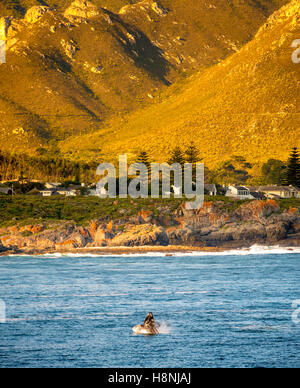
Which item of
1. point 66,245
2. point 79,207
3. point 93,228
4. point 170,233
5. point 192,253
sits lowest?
point 192,253

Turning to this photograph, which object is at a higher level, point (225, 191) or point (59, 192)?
point (225, 191)

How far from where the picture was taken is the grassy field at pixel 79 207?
105000 mm

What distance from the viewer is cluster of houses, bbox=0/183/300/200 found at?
4820 inches

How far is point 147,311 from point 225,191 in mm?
83914

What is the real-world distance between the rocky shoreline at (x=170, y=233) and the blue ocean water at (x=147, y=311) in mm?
17751

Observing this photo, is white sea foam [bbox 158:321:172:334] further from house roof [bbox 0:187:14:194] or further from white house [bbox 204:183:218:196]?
house roof [bbox 0:187:14:194]

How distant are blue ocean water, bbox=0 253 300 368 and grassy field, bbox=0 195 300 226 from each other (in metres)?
26.9

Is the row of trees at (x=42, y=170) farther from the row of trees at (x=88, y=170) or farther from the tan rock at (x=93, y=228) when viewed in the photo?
the tan rock at (x=93, y=228)

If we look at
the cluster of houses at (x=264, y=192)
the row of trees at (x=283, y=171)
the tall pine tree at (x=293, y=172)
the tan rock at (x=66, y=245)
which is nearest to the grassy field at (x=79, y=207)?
the tan rock at (x=66, y=245)

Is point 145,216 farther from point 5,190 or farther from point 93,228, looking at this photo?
point 5,190

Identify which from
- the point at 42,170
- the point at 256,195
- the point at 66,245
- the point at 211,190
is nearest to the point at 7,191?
the point at 42,170

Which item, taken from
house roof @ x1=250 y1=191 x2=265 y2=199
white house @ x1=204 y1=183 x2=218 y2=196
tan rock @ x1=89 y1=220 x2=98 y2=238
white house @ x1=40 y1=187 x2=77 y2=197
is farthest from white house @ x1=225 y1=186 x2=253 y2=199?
tan rock @ x1=89 y1=220 x2=98 y2=238

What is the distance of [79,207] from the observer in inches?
4380
